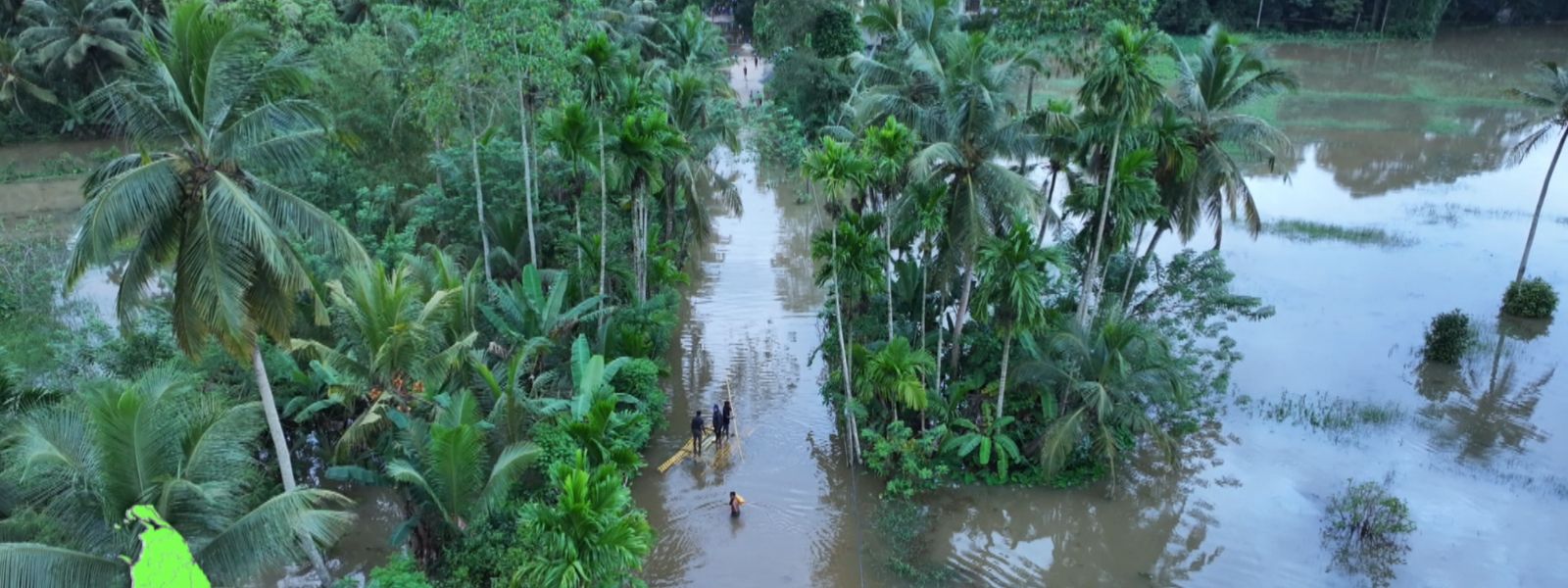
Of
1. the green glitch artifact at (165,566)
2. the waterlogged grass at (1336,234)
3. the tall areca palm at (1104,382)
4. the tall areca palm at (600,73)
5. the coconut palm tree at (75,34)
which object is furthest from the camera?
the coconut palm tree at (75,34)

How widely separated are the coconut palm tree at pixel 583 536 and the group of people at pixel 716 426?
5.64 meters

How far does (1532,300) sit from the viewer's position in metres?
20.3

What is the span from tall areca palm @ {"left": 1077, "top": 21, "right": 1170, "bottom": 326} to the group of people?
6562mm

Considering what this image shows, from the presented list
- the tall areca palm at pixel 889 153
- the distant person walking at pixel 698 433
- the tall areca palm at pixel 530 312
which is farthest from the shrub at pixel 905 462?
the tall areca palm at pixel 530 312

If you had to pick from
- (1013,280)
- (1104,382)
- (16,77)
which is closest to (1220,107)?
(1104,382)

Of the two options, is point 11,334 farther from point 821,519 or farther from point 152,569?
point 152,569

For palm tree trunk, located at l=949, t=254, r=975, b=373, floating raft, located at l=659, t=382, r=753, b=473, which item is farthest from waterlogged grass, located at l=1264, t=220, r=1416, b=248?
floating raft, located at l=659, t=382, r=753, b=473

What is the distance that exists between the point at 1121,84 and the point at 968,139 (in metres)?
2.21

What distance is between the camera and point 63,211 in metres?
27.5

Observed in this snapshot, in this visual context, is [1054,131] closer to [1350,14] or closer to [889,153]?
[889,153]

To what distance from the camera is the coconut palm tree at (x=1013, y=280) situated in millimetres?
12859

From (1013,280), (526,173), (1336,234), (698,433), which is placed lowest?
(698,433)

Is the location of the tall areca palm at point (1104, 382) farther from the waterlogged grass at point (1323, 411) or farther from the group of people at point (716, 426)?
the group of people at point (716, 426)

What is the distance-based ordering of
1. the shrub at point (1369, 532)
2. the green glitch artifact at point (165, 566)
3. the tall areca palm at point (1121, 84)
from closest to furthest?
1. the green glitch artifact at point (165, 566)
2. the shrub at point (1369, 532)
3. the tall areca palm at point (1121, 84)
